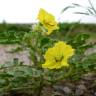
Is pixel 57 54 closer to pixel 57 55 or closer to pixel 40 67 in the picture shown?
pixel 57 55

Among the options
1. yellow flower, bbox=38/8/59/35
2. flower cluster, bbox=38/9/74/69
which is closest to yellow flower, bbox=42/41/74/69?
flower cluster, bbox=38/9/74/69

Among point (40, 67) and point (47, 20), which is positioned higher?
point (47, 20)

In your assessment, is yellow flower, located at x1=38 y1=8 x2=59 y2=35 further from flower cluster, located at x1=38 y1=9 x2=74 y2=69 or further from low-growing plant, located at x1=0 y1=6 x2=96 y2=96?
flower cluster, located at x1=38 y1=9 x2=74 y2=69

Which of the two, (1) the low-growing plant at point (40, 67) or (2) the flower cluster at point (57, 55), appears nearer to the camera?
(2) the flower cluster at point (57, 55)

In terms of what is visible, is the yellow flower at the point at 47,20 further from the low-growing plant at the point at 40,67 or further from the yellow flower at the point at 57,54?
the yellow flower at the point at 57,54

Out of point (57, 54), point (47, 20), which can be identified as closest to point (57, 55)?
point (57, 54)

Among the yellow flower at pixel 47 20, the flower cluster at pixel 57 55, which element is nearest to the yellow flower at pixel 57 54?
the flower cluster at pixel 57 55

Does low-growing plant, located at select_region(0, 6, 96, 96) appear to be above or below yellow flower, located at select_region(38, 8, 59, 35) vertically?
below

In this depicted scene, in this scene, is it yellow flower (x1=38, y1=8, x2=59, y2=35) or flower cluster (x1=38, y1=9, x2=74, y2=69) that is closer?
flower cluster (x1=38, y1=9, x2=74, y2=69)

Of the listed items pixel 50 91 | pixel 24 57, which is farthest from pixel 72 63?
pixel 24 57
